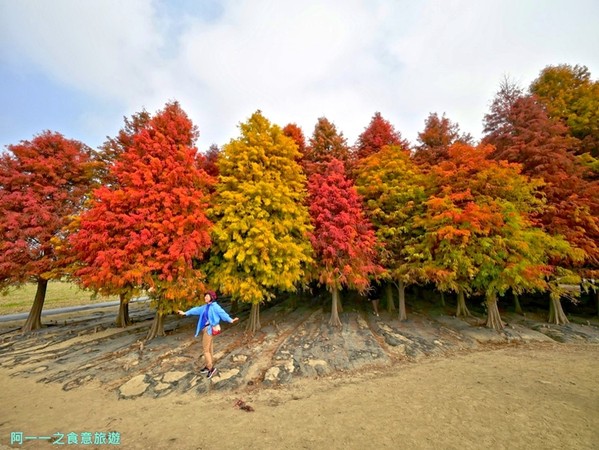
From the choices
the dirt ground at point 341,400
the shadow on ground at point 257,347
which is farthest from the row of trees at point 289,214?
the dirt ground at point 341,400

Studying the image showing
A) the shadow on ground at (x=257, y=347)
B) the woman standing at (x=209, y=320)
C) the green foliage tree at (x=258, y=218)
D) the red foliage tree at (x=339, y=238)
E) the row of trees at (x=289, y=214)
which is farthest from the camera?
the red foliage tree at (x=339, y=238)

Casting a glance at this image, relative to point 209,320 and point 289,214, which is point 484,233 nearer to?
point 289,214

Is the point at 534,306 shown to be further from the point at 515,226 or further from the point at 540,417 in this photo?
the point at 540,417

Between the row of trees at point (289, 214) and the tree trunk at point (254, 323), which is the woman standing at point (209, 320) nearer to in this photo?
the row of trees at point (289, 214)

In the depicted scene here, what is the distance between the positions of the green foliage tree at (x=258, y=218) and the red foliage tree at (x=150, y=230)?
1.24 metres

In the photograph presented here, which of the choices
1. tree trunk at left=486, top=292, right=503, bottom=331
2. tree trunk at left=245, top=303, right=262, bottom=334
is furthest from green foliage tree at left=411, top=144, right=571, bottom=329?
tree trunk at left=245, top=303, right=262, bottom=334

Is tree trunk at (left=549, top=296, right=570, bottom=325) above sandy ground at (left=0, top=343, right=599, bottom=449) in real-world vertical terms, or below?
above

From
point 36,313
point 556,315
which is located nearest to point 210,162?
point 36,313

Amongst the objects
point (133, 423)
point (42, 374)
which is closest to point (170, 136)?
point (42, 374)

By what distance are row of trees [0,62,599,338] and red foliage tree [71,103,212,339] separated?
76 millimetres

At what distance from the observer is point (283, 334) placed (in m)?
14.9

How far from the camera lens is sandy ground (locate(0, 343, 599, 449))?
5.72 m

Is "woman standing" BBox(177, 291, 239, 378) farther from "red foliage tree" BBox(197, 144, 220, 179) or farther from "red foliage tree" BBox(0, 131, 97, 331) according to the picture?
"red foliage tree" BBox(0, 131, 97, 331)

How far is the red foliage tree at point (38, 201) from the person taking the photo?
14.8 meters
